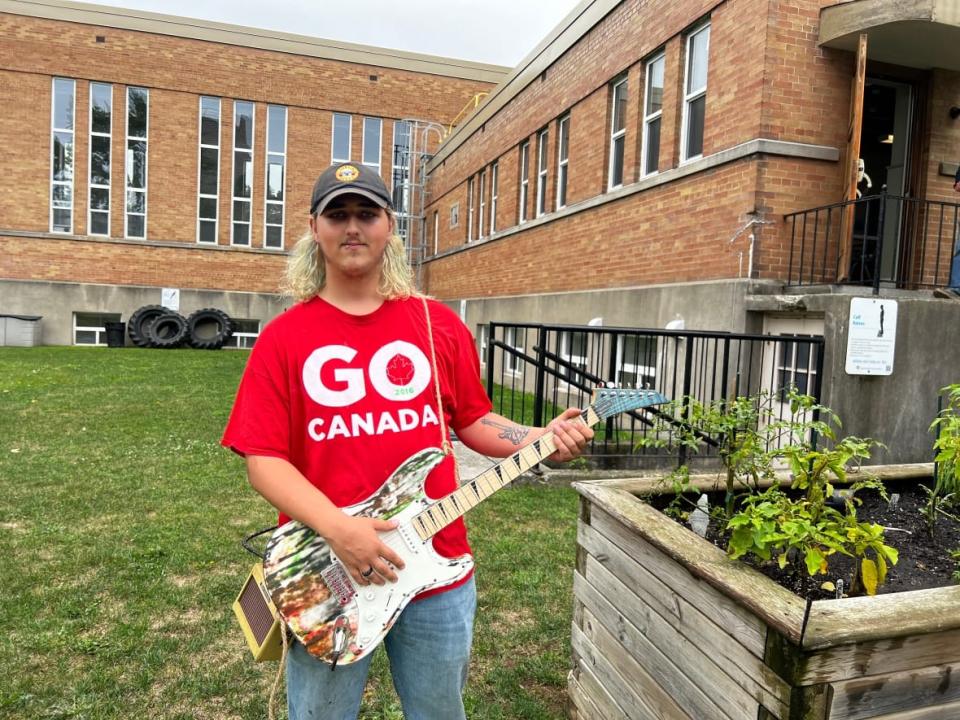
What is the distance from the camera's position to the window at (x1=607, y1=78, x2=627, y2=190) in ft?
36.2

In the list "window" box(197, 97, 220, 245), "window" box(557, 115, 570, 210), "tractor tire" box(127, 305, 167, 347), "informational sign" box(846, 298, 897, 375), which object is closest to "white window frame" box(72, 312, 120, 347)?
"tractor tire" box(127, 305, 167, 347)

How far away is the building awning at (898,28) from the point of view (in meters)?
6.97

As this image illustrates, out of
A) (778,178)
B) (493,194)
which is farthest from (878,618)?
(493,194)

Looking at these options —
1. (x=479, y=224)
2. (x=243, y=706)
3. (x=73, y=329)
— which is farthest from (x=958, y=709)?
(x=73, y=329)

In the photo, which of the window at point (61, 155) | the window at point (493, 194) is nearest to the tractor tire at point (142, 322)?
the window at point (61, 155)

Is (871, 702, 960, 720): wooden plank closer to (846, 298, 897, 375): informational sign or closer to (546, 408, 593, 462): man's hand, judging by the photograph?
(546, 408, 593, 462): man's hand

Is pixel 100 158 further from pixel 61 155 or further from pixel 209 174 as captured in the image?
pixel 209 174

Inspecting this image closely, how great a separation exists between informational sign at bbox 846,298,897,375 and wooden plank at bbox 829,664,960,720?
5025mm

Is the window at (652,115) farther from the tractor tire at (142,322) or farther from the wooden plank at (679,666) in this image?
the tractor tire at (142,322)

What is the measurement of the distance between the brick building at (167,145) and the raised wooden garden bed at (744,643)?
80.6ft

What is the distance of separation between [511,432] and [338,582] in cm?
68

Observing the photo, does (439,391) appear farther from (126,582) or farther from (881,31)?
(881,31)

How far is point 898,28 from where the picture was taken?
7227 mm

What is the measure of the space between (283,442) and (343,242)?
566 millimetres
